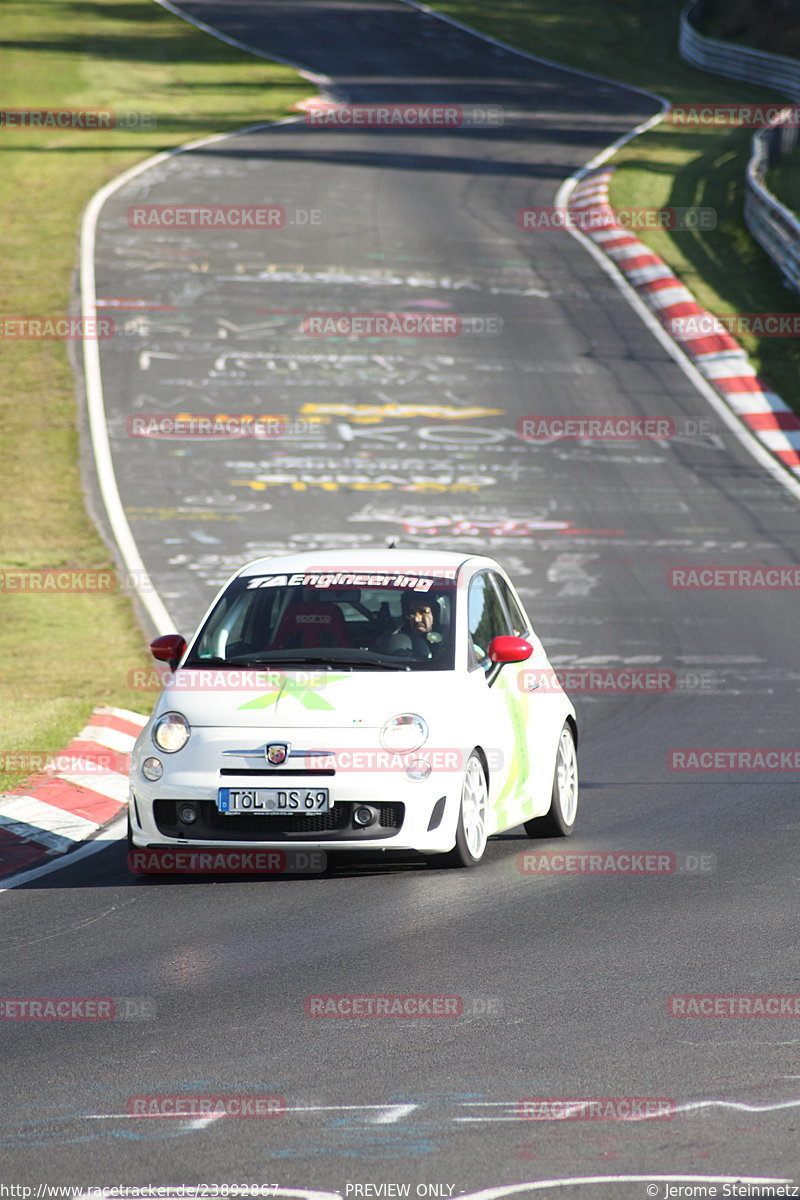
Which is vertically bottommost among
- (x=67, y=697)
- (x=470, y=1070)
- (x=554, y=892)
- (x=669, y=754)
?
(x=67, y=697)

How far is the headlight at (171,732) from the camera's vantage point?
9.67m

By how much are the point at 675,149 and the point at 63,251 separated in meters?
15.0

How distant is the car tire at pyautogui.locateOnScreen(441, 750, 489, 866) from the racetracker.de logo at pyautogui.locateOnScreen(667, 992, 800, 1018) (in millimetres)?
2671

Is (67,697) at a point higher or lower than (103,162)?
higher

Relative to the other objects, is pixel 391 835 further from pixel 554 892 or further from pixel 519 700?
pixel 519 700

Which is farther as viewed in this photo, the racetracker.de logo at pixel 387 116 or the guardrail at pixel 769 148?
the racetracker.de logo at pixel 387 116

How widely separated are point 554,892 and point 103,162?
32952 mm

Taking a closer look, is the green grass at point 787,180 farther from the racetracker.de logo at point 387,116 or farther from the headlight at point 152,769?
the headlight at point 152,769

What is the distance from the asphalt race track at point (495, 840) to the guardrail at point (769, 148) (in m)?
2.94

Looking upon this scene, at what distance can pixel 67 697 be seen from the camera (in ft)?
49.8

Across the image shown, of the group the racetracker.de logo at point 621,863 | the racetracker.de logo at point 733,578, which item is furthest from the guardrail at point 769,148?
the racetracker.de logo at point 621,863

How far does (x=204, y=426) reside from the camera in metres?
25.2

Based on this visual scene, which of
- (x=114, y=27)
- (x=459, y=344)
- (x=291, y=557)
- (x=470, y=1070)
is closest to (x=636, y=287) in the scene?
(x=459, y=344)

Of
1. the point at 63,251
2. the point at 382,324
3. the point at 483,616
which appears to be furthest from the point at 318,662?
the point at 63,251
